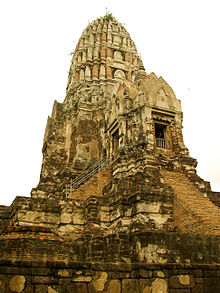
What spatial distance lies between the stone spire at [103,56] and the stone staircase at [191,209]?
42.3ft

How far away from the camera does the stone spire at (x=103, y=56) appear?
23828mm

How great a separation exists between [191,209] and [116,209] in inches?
111

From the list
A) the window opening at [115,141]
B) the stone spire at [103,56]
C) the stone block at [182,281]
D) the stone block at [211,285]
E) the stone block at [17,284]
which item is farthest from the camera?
the stone spire at [103,56]

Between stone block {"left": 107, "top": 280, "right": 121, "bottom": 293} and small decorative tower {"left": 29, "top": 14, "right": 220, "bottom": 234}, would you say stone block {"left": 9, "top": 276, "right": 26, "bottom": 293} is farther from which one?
small decorative tower {"left": 29, "top": 14, "right": 220, "bottom": 234}

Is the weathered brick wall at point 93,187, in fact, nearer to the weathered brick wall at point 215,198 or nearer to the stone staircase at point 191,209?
the stone staircase at point 191,209

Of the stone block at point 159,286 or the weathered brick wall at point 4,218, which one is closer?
the stone block at point 159,286

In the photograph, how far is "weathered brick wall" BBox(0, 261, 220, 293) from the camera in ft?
13.5

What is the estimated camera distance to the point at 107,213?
39.3 feet

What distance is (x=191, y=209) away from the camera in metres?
10.8

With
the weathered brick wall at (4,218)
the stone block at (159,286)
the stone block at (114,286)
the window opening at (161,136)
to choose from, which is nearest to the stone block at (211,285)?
the stone block at (159,286)

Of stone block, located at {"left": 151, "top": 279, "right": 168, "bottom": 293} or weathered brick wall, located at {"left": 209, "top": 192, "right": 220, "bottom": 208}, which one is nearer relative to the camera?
stone block, located at {"left": 151, "top": 279, "right": 168, "bottom": 293}

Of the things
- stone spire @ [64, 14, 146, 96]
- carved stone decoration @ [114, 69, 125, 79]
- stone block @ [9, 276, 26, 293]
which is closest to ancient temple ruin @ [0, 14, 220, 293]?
stone block @ [9, 276, 26, 293]

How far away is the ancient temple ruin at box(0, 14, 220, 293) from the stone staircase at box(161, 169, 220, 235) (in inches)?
1.5

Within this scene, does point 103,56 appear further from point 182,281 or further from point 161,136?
point 182,281
